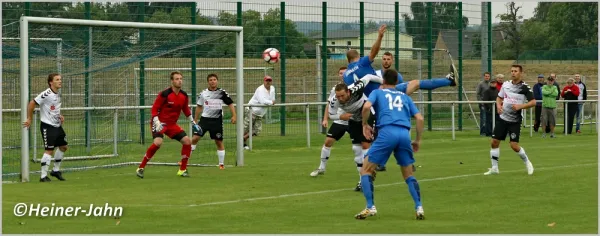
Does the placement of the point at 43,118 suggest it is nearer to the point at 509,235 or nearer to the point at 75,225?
the point at 75,225

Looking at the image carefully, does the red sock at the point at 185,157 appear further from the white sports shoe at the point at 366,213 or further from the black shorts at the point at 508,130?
the white sports shoe at the point at 366,213

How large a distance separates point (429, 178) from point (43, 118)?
646 centimetres

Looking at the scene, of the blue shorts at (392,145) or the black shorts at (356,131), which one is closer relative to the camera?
the blue shorts at (392,145)

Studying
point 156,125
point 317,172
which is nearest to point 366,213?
point 317,172

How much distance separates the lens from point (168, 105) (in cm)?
1895

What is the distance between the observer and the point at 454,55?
36.2 m

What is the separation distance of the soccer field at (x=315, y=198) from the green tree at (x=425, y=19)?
1169cm

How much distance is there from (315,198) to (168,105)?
4767 mm

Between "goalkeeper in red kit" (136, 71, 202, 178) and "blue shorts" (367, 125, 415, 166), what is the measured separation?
262 inches

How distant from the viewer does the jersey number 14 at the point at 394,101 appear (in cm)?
1288

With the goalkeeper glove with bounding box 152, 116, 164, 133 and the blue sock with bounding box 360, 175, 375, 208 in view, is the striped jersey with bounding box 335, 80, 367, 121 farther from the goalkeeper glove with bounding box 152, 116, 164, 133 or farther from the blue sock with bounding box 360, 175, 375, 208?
the goalkeeper glove with bounding box 152, 116, 164, 133

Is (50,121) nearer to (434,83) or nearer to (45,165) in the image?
(45,165)

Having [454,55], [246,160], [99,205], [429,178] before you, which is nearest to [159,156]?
[246,160]

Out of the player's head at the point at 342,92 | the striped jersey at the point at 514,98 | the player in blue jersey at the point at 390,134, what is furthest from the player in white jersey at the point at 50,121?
the striped jersey at the point at 514,98
